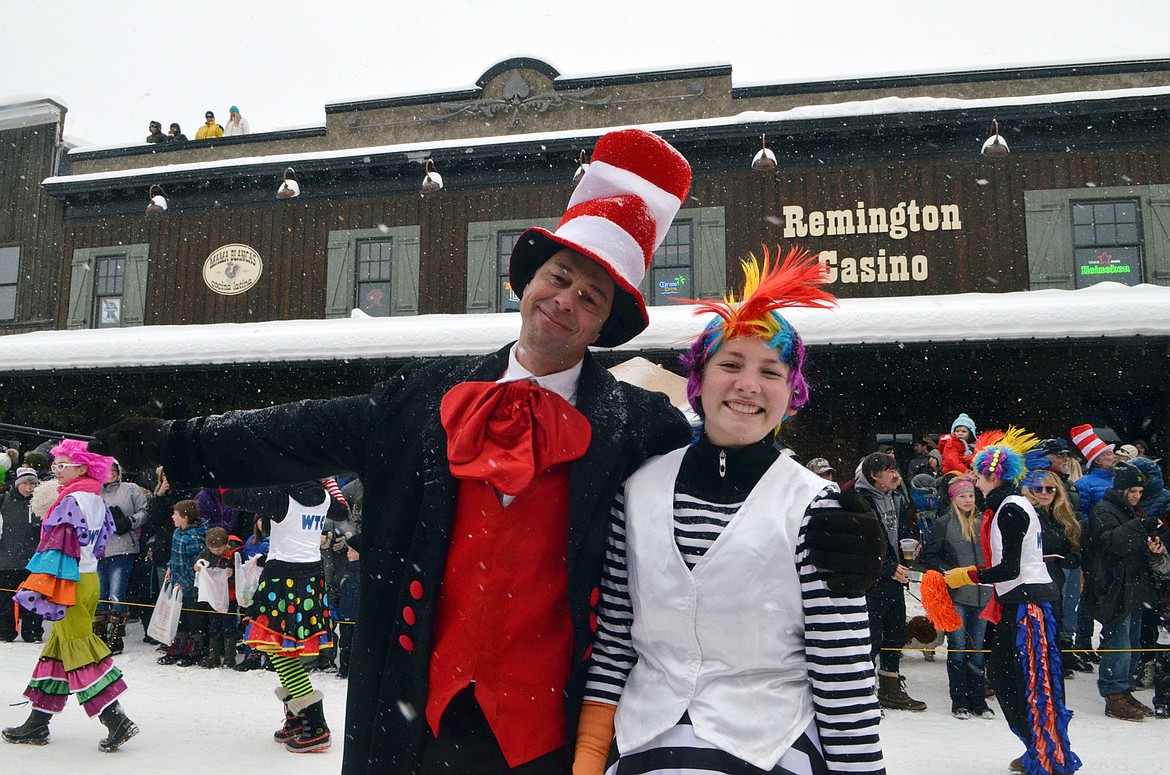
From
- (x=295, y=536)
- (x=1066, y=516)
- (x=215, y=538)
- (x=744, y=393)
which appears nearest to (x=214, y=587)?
(x=215, y=538)

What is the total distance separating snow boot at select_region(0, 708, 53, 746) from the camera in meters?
5.27

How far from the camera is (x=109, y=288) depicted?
15.5 metres

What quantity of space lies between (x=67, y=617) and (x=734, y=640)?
488cm

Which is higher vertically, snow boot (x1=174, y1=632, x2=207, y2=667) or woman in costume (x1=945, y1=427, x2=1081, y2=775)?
woman in costume (x1=945, y1=427, x2=1081, y2=775)

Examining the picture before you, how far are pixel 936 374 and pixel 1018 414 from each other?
4.33 ft

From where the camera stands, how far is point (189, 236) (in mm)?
15164

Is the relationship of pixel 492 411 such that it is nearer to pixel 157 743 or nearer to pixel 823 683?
pixel 823 683

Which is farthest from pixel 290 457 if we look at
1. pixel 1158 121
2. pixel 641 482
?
pixel 1158 121

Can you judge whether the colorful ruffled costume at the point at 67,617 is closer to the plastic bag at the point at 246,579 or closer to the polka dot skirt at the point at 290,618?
the polka dot skirt at the point at 290,618

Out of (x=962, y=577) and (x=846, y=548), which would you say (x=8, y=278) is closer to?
(x=962, y=577)

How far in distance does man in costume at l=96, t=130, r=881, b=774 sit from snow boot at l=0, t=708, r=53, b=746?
404 centimetres

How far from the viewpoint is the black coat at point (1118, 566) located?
6660 millimetres

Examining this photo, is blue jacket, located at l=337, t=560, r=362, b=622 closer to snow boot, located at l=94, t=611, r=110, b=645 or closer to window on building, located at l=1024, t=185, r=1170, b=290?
snow boot, located at l=94, t=611, r=110, b=645

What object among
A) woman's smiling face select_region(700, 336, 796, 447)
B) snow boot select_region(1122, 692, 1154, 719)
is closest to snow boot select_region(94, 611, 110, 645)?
woman's smiling face select_region(700, 336, 796, 447)
